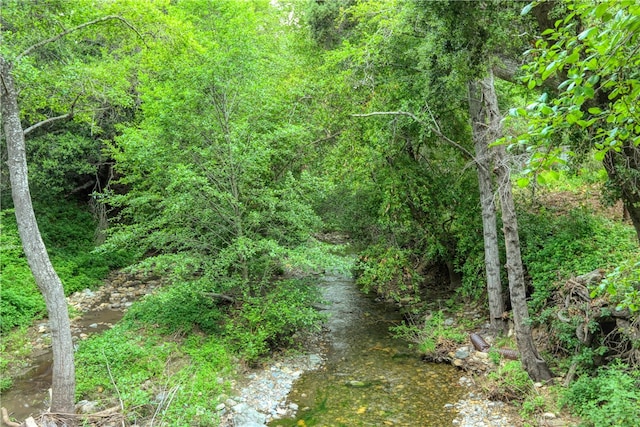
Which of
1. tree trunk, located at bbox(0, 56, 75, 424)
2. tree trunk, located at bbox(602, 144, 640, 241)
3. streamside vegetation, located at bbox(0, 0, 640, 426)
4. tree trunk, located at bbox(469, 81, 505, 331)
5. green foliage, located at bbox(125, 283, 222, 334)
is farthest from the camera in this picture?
green foliage, located at bbox(125, 283, 222, 334)

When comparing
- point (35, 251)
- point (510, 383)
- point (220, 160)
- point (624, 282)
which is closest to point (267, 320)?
point (220, 160)

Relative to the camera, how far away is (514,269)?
671 cm

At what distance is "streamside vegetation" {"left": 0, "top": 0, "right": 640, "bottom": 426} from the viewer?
18.6 ft

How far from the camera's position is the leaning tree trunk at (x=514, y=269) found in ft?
20.8

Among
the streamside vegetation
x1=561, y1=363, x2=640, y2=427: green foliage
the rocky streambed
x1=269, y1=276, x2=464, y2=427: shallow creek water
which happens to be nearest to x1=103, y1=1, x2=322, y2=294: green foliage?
the streamside vegetation

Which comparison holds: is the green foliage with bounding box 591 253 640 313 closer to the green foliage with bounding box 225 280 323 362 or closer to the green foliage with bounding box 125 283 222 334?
the green foliage with bounding box 225 280 323 362

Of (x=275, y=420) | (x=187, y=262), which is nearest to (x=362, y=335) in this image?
(x=275, y=420)

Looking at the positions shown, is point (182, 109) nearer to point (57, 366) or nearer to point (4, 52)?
point (4, 52)

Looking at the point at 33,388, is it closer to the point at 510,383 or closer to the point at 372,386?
the point at 372,386

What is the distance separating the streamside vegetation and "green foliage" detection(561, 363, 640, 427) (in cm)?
3

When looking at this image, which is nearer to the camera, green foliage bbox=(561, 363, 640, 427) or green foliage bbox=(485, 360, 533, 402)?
green foliage bbox=(561, 363, 640, 427)

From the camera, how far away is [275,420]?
251 inches

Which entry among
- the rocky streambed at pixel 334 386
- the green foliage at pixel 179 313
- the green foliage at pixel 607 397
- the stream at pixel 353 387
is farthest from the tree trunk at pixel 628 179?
the green foliage at pixel 179 313

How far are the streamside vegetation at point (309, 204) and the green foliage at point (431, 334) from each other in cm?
6
